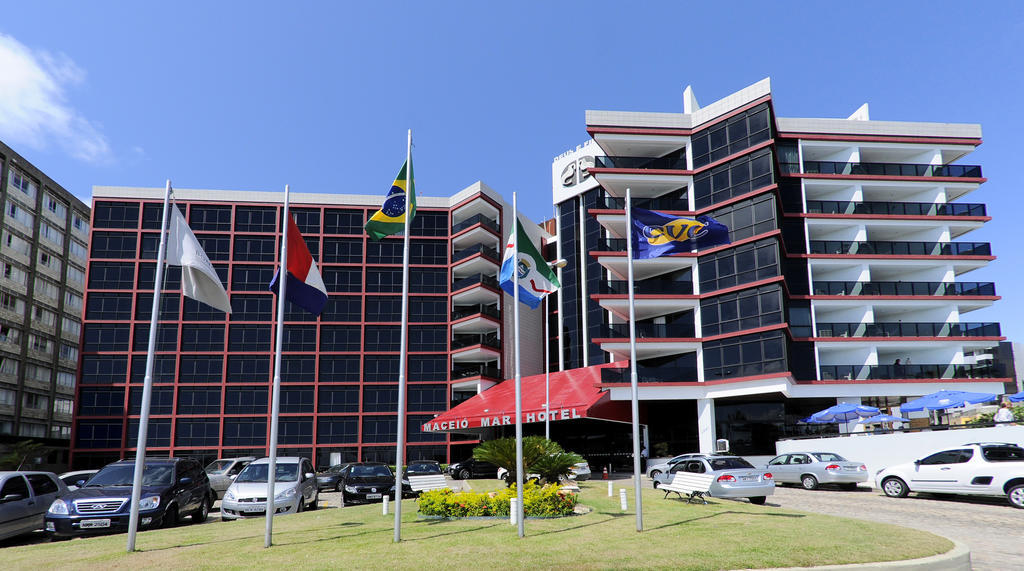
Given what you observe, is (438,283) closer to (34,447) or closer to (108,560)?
(34,447)

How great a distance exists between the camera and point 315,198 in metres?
62.0

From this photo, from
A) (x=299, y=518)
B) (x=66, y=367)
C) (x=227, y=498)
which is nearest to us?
(x=299, y=518)

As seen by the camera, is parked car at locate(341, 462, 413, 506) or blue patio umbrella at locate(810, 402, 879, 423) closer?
parked car at locate(341, 462, 413, 506)

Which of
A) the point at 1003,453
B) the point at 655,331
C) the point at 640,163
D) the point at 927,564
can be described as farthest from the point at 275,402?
the point at 640,163

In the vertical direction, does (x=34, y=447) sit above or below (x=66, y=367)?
below

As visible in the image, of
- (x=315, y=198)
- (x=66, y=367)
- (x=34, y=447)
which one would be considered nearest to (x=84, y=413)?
(x=34, y=447)

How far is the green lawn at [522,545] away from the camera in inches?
420

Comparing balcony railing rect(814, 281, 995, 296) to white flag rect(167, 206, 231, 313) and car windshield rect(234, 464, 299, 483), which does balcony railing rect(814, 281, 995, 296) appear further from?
white flag rect(167, 206, 231, 313)

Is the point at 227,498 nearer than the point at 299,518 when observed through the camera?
No

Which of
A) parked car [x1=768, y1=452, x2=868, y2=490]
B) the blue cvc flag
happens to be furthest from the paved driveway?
the blue cvc flag

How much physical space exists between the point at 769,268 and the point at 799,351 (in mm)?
5284

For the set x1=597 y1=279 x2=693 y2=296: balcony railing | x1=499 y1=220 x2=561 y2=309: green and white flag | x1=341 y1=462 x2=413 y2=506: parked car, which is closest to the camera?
x1=499 y1=220 x2=561 y2=309: green and white flag

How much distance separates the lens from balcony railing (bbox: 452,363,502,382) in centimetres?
5684

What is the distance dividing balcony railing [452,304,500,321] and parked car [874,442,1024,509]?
36885 millimetres
